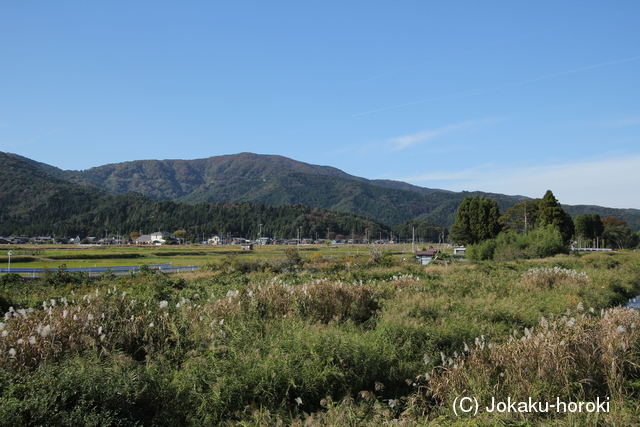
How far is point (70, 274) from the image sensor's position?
61.9 ft

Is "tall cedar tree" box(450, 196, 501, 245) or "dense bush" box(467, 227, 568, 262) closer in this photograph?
"dense bush" box(467, 227, 568, 262)

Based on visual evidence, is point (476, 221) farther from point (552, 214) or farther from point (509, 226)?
point (509, 226)

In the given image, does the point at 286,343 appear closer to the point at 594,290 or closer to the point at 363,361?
the point at 363,361

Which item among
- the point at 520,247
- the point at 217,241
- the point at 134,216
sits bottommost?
the point at 217,241

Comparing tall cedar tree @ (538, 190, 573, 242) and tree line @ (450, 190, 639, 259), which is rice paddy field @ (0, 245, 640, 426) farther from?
tall cedar tree @ (538, 190, 573, 242)

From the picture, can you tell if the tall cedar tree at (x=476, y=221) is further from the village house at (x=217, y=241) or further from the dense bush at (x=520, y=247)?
the village house at (x=217, y=241)

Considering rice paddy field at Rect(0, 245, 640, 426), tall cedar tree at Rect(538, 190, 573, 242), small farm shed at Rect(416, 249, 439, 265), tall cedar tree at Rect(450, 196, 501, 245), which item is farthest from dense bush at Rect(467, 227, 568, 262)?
rice paddy field at Rect(0, 245, 640, 426)

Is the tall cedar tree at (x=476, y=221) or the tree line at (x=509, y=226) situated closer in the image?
the tree line at (x=509, y=226)

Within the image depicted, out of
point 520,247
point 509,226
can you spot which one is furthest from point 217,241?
point 520,247

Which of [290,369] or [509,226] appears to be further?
[509,226]

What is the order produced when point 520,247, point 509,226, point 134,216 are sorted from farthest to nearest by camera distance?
point 134,216, point 509,226, point 520,247

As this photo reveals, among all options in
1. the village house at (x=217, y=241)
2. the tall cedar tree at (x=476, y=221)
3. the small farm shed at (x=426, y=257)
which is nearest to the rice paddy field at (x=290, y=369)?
the small farm shed at (x=426, y=257)

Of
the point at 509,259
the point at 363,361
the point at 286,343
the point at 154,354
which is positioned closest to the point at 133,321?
the point at 154,354

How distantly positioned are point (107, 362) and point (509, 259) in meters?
41.8
